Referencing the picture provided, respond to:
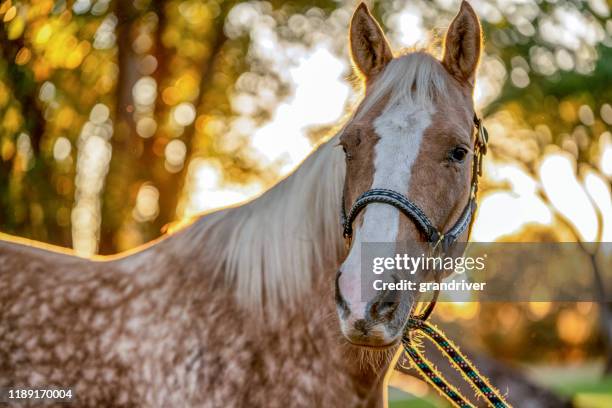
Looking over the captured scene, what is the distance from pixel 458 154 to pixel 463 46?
0.62m

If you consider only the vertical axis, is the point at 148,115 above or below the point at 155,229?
above

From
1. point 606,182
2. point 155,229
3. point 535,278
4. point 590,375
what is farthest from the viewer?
point 590,375

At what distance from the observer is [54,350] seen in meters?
3.33

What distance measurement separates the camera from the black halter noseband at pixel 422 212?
8.93 feet

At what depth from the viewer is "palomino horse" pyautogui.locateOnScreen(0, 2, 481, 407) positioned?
293 cm

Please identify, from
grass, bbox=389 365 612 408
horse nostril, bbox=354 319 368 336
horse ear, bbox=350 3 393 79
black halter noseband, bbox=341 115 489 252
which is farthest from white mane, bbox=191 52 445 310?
grass, bbox=389 365 612 408

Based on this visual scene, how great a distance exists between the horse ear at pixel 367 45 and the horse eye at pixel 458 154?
2.22 feet

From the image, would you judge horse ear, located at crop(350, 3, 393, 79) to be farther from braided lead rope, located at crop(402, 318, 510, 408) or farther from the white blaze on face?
braided lead rope, located at crop(402, 318, 510, 408)

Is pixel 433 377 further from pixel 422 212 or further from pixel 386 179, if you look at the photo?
pixel 386 179

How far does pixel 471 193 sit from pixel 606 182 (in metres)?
14.9

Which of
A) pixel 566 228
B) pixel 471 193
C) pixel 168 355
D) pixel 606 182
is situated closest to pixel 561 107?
pixel 606 182

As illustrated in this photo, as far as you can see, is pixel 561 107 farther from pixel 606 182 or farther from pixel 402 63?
pixel 402 63

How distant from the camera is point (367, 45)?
3.41 metres

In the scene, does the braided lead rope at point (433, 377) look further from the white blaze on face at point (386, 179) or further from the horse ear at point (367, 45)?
the horse ear at point (367, 45)
